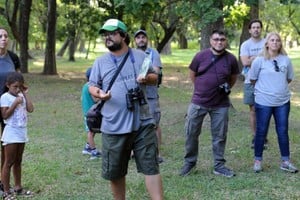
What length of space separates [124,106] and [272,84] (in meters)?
2.44

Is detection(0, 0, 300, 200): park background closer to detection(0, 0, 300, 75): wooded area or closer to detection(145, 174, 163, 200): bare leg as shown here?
detection(0, 0, 300, 75): wooded area

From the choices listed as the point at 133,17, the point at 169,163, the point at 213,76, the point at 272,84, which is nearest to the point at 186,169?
the point at 169,163

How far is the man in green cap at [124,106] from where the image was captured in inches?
169

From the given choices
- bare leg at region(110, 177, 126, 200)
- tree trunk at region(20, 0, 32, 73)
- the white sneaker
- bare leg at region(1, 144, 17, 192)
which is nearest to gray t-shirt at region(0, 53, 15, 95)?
bare leg at region(1, 144, 17, 192)

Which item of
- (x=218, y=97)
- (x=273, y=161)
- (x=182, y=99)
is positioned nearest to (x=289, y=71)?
(x=218, y=97)

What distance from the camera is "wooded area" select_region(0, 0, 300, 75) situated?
8844 mm

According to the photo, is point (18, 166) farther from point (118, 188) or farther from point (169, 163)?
point (169, 163)

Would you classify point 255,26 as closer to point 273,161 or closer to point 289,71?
point 289,71

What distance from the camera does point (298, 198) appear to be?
17.1ft

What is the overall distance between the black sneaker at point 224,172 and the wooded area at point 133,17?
10.7 ft

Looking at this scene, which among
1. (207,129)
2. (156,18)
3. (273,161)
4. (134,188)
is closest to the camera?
(134,188)

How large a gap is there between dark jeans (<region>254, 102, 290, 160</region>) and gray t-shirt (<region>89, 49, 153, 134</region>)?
2.21 metres

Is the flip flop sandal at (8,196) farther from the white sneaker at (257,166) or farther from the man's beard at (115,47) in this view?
the white sneaker at (257,166)

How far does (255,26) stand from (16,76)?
3.62 metres
